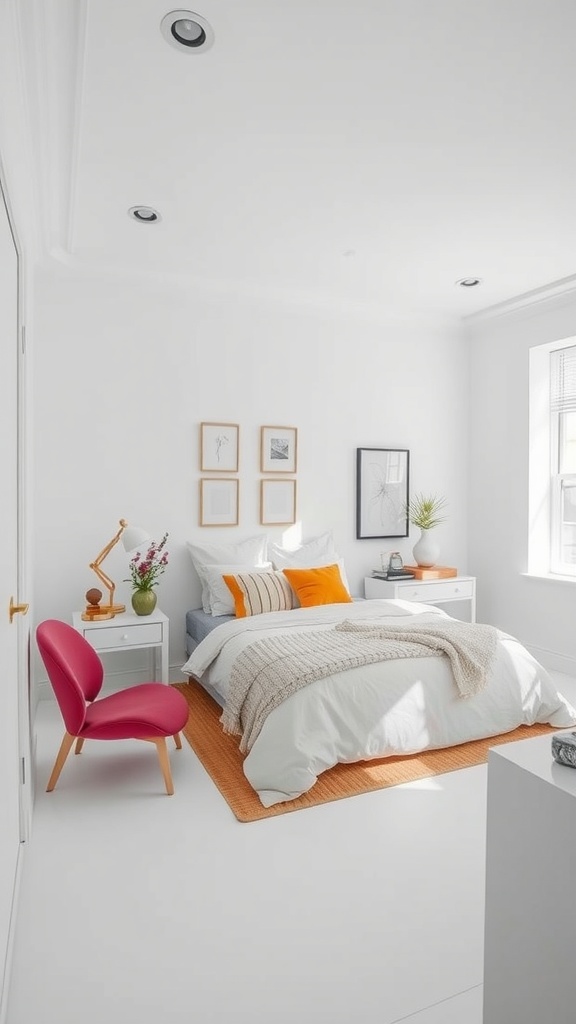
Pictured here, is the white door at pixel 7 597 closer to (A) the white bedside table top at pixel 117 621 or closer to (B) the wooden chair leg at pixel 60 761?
(B) the wooden chair leg at pixel 60 761

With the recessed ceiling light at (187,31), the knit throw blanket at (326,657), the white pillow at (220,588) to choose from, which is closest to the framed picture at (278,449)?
the white pillow at (220,588)

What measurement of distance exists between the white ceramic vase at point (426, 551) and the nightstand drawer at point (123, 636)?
89.4 inches

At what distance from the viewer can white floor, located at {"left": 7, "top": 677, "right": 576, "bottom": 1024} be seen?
1.60 meters

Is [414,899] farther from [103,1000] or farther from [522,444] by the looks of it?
[522,444]

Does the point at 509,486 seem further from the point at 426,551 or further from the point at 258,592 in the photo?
the point at 258,592

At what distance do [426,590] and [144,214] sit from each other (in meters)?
3.25

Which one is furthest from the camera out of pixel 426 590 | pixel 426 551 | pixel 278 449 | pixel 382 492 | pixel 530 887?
pixel 382 492

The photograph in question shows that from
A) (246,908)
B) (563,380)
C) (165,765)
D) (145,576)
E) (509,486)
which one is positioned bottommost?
(246,908)

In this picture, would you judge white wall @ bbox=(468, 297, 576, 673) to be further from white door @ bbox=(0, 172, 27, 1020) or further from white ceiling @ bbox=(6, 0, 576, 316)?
white door @ bbox=(0, 172, 27, 1020)

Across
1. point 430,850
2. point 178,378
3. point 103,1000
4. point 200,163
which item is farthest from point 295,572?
point 103,1000

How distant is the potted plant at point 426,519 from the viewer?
4879mm

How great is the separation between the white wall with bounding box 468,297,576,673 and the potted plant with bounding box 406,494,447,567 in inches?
13.7

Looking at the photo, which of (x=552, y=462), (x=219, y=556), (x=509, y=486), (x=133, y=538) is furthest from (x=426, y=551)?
(x=133, y=538)

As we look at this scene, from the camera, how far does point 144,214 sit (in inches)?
127
